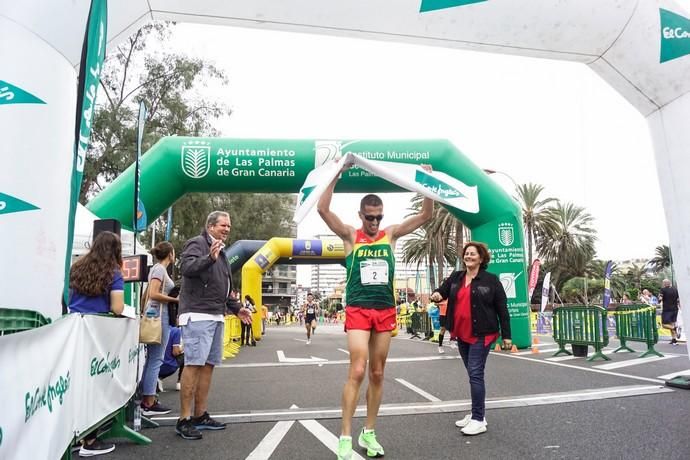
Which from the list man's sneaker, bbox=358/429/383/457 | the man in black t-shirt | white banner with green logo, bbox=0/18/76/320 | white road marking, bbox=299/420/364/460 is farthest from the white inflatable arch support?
the man in black t-shirt

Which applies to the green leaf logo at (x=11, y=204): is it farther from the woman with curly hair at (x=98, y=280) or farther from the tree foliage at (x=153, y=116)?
the tree foliage at (x=153, y=116)

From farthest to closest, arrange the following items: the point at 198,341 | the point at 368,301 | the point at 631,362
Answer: the point at 631,362, the point at 198,341, the point at 368,301

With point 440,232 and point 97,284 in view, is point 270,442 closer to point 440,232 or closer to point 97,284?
point 97,284

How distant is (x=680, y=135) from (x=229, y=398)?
19.2 ft

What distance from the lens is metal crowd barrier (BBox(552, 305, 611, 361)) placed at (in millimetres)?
10859

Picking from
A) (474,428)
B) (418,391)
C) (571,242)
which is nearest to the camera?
(474,428)

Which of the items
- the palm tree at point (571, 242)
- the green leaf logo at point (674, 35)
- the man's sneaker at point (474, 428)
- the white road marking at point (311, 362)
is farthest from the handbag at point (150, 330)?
the palm tree at point (571, 242)

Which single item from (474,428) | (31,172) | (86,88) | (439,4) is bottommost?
(474,428)

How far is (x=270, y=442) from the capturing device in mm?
4496

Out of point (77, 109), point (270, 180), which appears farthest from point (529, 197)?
point (77, 109)

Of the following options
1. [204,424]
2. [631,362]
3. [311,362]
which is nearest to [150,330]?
[204,424]

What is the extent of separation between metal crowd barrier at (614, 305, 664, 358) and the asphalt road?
1.74 meters

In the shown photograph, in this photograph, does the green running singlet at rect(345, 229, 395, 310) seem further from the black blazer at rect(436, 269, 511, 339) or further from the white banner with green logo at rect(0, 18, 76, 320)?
the white banner with green logo at rect(0, 18, 76, 320)

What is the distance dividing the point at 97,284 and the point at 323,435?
7.68 ft
